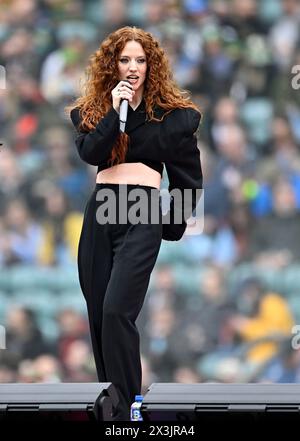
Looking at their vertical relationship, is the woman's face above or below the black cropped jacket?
above

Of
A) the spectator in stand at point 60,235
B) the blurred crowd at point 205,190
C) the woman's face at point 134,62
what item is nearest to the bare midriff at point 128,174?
the woman's face at point 134,62

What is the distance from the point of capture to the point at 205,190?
8680 mm

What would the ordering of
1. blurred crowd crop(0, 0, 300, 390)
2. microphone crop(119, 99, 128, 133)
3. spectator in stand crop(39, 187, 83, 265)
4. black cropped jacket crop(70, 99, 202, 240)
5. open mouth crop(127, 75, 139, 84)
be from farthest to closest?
spectator in stand crop(39, 187, 83, 265)
blurred crowd crop(0, 0, 300, 390)
open mouth crop(127, 75, 139, 84)
black cropped jacket crop(70, 99, 202, 240)
microphone crop(119, 99, 128, 133)

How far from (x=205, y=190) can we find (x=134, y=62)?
3475 mm

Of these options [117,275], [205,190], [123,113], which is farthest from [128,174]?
[205,190]

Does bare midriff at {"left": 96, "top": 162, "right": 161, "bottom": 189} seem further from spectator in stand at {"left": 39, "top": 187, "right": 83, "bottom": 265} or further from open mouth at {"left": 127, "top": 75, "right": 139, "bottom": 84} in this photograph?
spectator in stand at {"left": 39, "top": 187, "right": 83, "bottom": 265}

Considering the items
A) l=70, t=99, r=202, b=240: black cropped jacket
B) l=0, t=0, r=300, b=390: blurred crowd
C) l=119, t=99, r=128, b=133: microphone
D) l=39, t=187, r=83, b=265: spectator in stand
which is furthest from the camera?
l=39, t=187, r=83, b=265: spectator in stand

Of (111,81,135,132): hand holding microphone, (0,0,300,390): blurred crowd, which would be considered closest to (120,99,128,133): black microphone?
(111,81,135,132): hand holding microphone

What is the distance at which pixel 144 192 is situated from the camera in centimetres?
526

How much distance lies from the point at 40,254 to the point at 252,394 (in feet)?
16.0

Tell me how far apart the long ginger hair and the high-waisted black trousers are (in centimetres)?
23

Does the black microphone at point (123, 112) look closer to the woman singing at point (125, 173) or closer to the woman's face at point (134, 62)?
the woman singing at point (125, 173)

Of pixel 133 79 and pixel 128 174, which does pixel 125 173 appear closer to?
pixel 128 174

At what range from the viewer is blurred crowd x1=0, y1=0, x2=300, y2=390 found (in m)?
8.57
